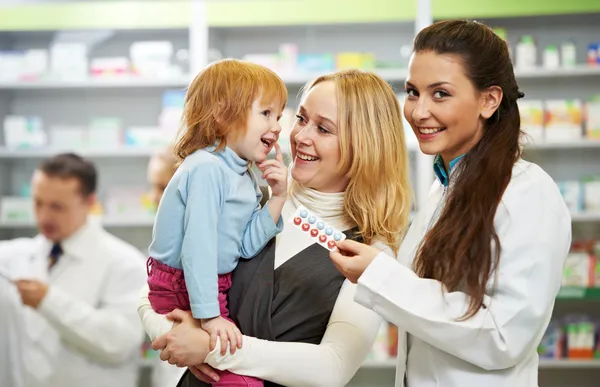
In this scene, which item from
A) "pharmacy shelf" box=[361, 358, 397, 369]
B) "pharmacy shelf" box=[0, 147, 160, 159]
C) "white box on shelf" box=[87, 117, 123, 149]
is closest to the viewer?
"pharmacy shelf" box=[361, 358, 397, 369]

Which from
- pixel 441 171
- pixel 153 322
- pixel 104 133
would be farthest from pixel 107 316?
pixel 441 171

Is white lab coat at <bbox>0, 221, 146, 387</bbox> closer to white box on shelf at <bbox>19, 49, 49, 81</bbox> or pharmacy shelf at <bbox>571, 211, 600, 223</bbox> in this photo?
white box on shelf at <bbox>19, 49, 49, 81</bbox>

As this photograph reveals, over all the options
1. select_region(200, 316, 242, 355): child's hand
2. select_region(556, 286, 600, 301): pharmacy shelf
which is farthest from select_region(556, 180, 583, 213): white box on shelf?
select_region(200, 316, 242, 355): child's hand

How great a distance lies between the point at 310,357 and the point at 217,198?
41cm

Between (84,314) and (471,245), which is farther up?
(471,245)

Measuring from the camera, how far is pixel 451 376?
1580 millimetres

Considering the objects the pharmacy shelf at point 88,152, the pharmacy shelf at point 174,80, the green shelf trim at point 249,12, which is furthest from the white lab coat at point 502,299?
the pharmacy shelf at point 88,152

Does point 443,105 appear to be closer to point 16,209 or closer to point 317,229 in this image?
point 317,229

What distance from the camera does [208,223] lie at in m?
1.66

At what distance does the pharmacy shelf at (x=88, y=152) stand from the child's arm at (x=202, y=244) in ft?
9.84

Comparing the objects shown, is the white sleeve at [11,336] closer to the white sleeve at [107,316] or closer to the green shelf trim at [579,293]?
the white sleeve at [107,316]

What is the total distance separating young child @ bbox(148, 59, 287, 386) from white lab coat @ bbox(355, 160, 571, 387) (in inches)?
13.2

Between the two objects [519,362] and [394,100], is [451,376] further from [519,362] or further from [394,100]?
[394,100]

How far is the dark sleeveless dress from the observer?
177 centimetres
